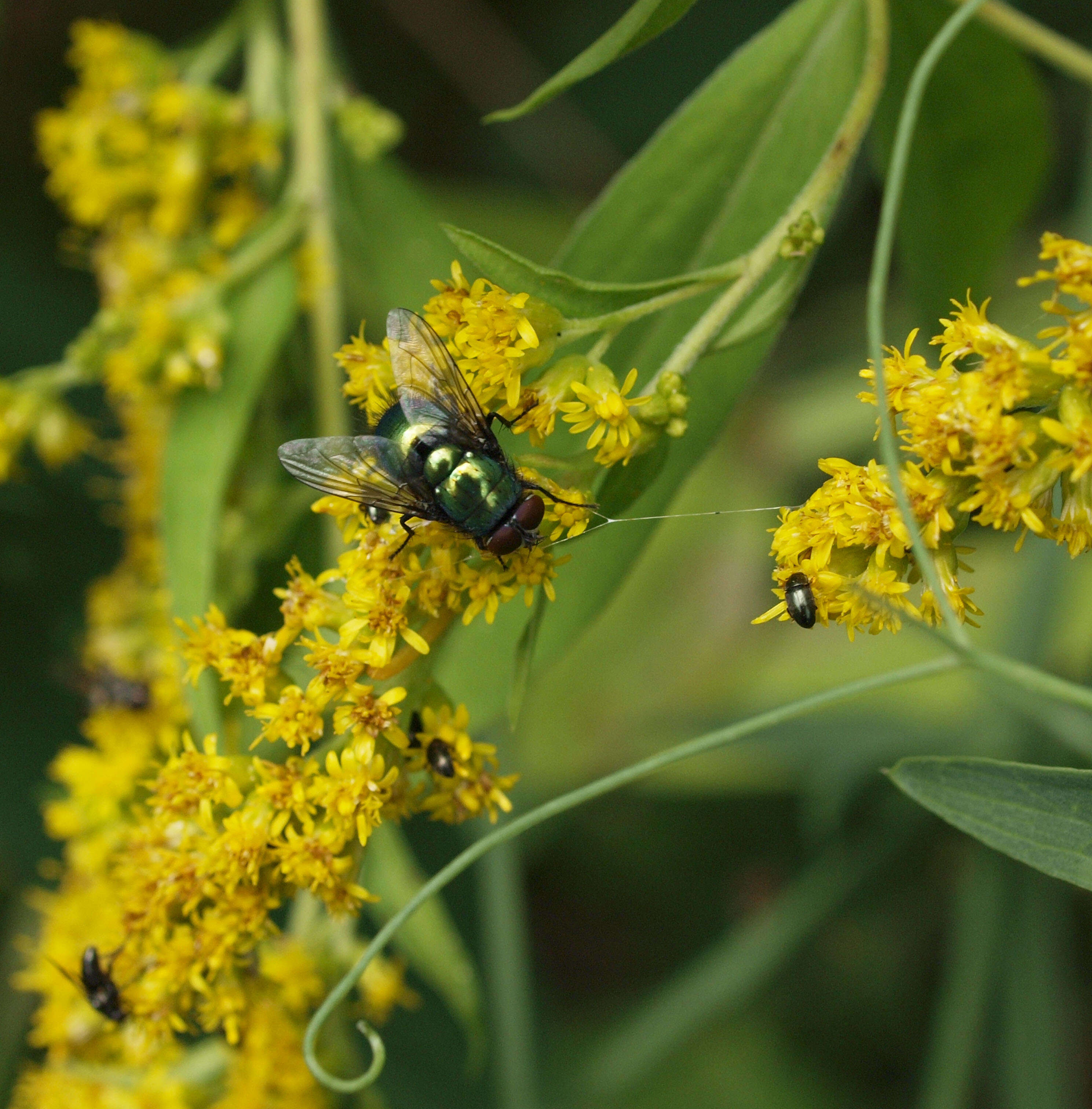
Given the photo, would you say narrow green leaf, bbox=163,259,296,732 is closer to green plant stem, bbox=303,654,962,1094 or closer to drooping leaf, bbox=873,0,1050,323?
green plant stem, bbox=303,654,962,1094

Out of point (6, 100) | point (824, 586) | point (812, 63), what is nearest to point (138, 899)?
point (824, 586)

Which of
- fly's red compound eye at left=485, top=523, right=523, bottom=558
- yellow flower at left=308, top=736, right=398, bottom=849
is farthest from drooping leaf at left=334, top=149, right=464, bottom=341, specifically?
yellow flower at left=308, top=736, right=398, bottom=849

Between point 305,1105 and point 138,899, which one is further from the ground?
point 138,899

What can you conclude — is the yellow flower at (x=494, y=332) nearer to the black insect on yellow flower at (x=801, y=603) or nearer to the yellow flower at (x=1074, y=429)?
the black insect on yellow flower at (x=801, y=603)

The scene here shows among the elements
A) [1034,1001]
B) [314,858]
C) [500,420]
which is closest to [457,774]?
[314,858]

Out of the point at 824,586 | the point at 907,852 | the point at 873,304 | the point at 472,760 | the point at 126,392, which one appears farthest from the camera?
the point at 907,852

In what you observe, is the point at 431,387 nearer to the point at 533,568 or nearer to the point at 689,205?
the point at 533,568

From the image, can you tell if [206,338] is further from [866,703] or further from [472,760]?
[866,703]
